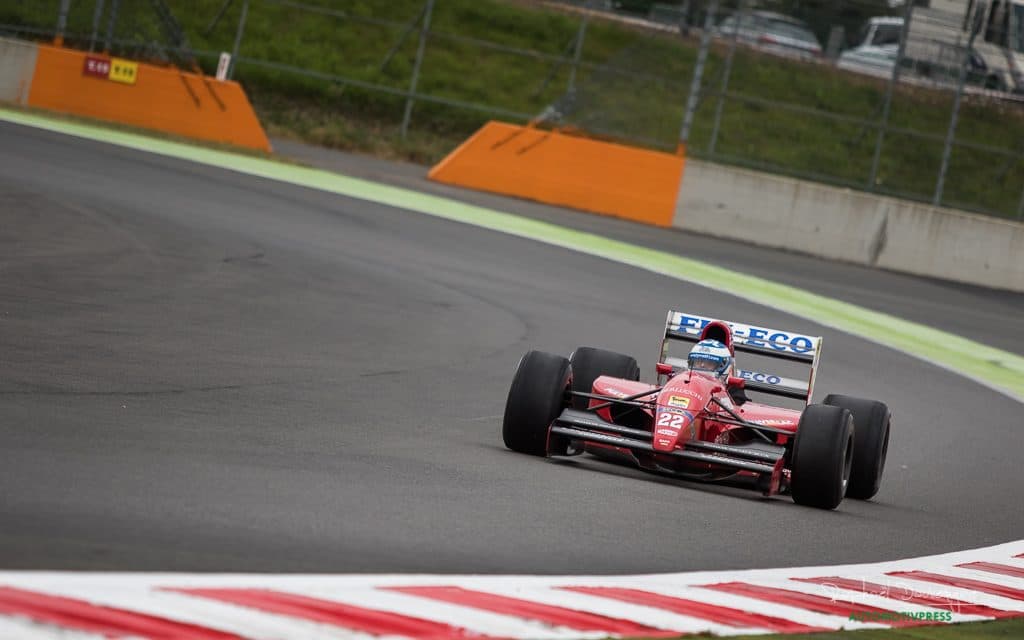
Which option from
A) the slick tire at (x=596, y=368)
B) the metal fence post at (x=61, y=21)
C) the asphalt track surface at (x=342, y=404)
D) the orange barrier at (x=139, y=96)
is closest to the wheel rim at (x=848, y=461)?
the asphalt track surface at (x=342, y=404)

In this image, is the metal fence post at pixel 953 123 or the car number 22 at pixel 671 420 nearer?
the car number 22 at pixel 671 420

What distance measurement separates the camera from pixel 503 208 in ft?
82.9

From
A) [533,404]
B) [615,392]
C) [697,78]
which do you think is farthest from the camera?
[697,78]

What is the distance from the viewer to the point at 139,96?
2752 centimetres

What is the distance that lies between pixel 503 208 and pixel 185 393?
1584 cm

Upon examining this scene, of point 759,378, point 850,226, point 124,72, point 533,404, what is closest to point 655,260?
point 850,226

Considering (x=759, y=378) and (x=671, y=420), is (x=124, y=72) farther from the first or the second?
(x=671, y=420)

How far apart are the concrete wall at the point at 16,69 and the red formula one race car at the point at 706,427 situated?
19.2m

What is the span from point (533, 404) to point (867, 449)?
6.95 ft

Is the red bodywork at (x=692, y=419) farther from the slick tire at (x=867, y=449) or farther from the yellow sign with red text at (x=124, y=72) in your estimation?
the yellow sign with red text at (x=124, y=72)

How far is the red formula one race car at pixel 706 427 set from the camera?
9.29 m

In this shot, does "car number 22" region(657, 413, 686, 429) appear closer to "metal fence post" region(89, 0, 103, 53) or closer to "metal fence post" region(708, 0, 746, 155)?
"metal fence post" region(708, 0, 746, 155)

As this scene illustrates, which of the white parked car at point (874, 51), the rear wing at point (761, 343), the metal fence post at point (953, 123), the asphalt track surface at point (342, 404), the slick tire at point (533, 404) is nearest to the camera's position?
the asphalt track surface at point (342, 404)

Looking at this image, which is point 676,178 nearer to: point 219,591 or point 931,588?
point 931,588
